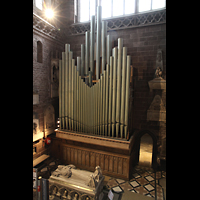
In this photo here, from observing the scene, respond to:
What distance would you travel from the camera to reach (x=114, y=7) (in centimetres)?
754

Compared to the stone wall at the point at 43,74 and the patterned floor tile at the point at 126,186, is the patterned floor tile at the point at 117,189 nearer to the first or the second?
the patterned floor tile at the point at 126,186

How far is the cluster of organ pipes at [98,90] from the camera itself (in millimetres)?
5430

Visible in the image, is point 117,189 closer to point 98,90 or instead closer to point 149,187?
point 149,187

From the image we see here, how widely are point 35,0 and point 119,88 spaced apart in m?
4.85

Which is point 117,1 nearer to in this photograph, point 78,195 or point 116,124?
point 116,124

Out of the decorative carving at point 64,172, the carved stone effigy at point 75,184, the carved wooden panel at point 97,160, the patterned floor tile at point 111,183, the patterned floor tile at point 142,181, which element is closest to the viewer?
the carved stone effigy at point 75,184

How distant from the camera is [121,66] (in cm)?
550

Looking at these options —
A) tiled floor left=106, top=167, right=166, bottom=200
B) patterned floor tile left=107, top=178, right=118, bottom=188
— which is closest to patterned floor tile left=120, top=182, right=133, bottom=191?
tiled floor left=106, top=167, right=166, bottom=200

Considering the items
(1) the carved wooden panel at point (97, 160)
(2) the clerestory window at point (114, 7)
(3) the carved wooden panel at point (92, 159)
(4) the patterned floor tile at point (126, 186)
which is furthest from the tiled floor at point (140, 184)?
(2) the clerestory window at point (114, 7)

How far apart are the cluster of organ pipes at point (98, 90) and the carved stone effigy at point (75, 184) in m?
1.60

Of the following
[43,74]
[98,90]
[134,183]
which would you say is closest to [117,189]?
[134,183]

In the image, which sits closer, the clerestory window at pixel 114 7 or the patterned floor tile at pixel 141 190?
the patterned floor tile at pixel 141 190
